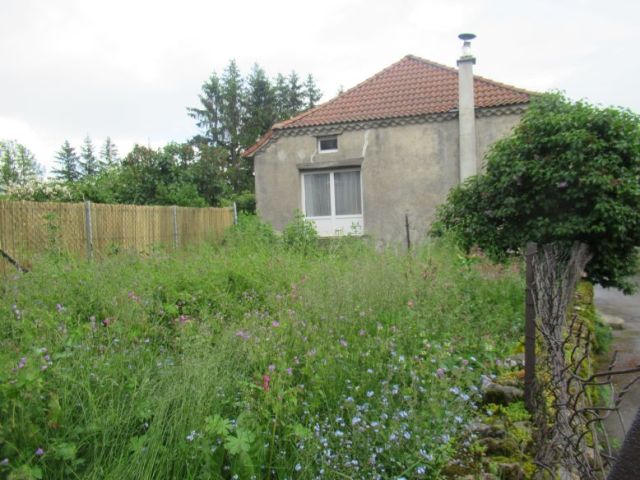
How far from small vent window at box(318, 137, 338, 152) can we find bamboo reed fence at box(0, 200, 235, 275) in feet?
13.3

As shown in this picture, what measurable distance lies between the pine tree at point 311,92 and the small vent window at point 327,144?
28956 millimetres

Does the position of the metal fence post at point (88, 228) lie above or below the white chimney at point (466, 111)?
below

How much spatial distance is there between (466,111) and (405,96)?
227 cm

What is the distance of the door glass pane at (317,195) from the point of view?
46.1 feet

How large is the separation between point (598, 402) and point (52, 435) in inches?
186

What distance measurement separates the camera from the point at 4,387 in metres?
2.20

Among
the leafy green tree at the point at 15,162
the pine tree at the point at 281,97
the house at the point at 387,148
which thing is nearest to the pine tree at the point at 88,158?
the leafy green tree at the point at 15,162

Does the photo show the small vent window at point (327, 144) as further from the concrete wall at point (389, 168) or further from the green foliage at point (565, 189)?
the green foliage at point (565, 189)

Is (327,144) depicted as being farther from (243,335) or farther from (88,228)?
(243,335)

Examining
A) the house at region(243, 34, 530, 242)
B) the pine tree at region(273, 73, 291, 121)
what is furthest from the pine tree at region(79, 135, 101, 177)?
the house at region(243, 34, 530, 242)

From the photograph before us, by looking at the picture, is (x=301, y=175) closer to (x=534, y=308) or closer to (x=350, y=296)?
(x=350, y=296)

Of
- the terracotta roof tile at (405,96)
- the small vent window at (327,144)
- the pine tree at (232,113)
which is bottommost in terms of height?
the small vent window at (327,144)

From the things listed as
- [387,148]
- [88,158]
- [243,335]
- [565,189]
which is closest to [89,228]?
[243,335]

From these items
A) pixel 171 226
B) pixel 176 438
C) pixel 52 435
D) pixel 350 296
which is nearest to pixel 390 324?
pixel 350 296
